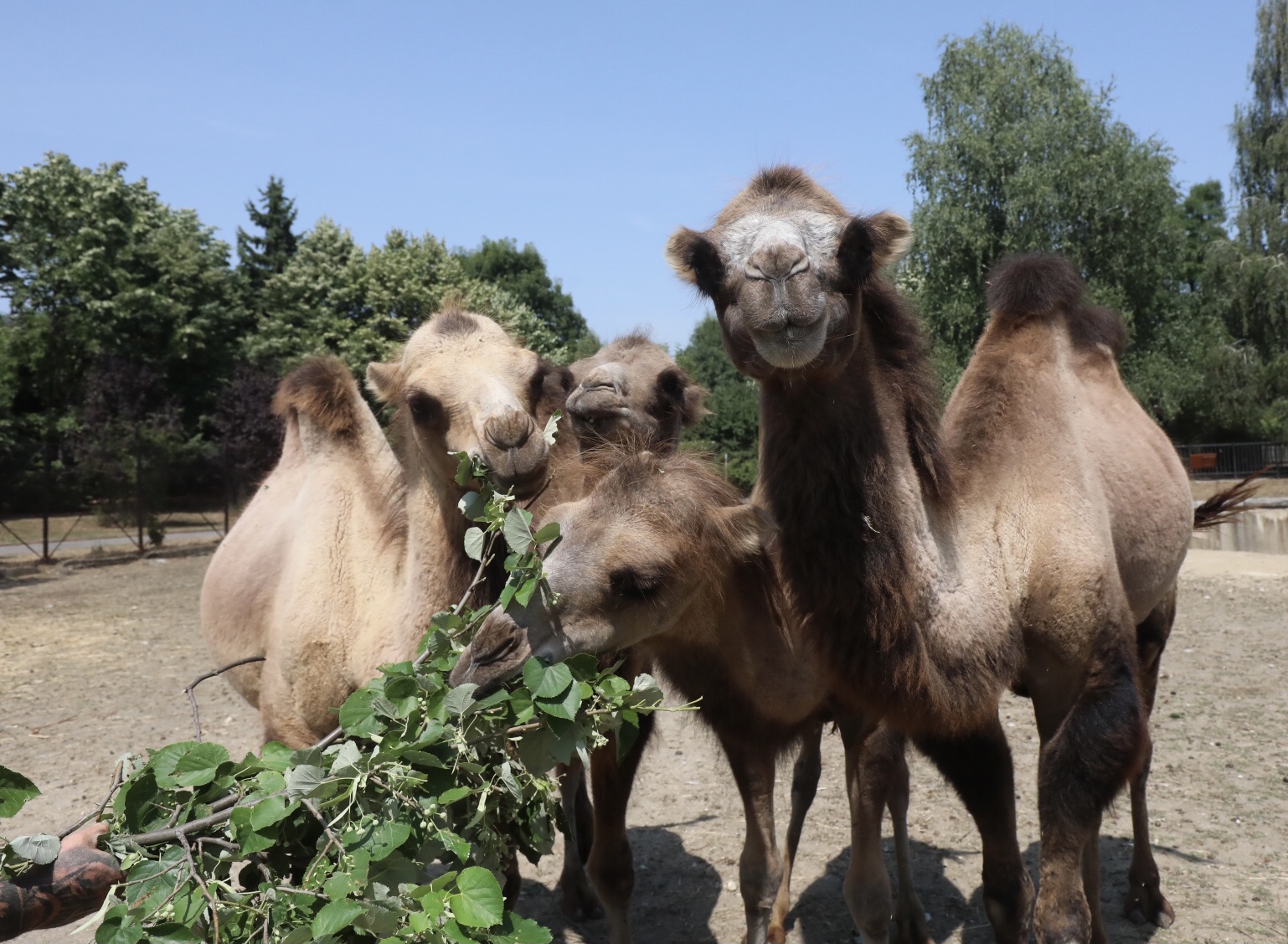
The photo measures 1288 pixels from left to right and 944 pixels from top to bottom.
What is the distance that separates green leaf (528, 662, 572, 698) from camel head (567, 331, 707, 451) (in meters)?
1.76

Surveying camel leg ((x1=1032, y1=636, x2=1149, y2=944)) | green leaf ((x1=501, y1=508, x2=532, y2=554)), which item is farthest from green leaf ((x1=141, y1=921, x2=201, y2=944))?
camel leg ((x1=1032, y1=636, x2=1149, y2=944))

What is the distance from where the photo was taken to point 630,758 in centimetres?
416

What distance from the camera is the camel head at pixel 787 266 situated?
2959 mm

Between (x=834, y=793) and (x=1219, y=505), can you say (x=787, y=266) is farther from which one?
(x=834, y=793)

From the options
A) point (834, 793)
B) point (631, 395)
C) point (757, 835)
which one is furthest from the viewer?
point (834, 793)

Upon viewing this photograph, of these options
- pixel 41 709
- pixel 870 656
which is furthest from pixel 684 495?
pixel 41 709

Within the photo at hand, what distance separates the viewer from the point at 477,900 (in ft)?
6.91

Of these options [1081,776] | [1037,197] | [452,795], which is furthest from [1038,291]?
[1037,197]

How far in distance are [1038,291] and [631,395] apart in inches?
77.2

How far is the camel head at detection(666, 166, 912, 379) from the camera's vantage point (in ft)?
9.71

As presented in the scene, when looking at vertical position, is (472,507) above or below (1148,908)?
above

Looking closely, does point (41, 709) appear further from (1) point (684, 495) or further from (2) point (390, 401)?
(1) point (684, 495)

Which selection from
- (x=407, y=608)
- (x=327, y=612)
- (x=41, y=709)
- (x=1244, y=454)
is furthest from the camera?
(x=1244, y=454)

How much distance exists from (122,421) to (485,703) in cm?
2499
